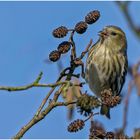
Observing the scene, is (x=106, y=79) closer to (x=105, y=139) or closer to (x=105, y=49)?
(x=105, y=49)

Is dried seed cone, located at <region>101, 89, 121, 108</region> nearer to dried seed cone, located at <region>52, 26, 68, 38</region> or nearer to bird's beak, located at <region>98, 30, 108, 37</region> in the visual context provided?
dried seed cone, located at <region>52, 26, 68, 38</region>

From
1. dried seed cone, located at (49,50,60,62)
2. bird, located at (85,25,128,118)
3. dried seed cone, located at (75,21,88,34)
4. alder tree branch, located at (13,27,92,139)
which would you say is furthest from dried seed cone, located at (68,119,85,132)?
bird, located at (85,25,128,118)

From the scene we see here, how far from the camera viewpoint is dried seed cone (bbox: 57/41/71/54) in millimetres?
2209

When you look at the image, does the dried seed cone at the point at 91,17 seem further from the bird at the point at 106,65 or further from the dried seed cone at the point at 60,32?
the bird at the point at 106,65

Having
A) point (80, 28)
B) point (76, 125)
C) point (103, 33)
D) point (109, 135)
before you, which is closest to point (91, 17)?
point (80, 28)

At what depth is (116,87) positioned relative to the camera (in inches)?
179

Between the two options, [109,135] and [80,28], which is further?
[80,28]

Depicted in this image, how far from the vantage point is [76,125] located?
1.94 m

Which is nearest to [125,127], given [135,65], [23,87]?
[135,65]

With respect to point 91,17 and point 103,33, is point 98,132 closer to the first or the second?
point 91,17

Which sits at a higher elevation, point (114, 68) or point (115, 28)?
point (115, 28)

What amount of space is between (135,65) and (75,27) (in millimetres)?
906

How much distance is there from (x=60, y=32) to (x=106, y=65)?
2.52m

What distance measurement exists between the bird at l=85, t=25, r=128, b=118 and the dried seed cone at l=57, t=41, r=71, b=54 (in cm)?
217
